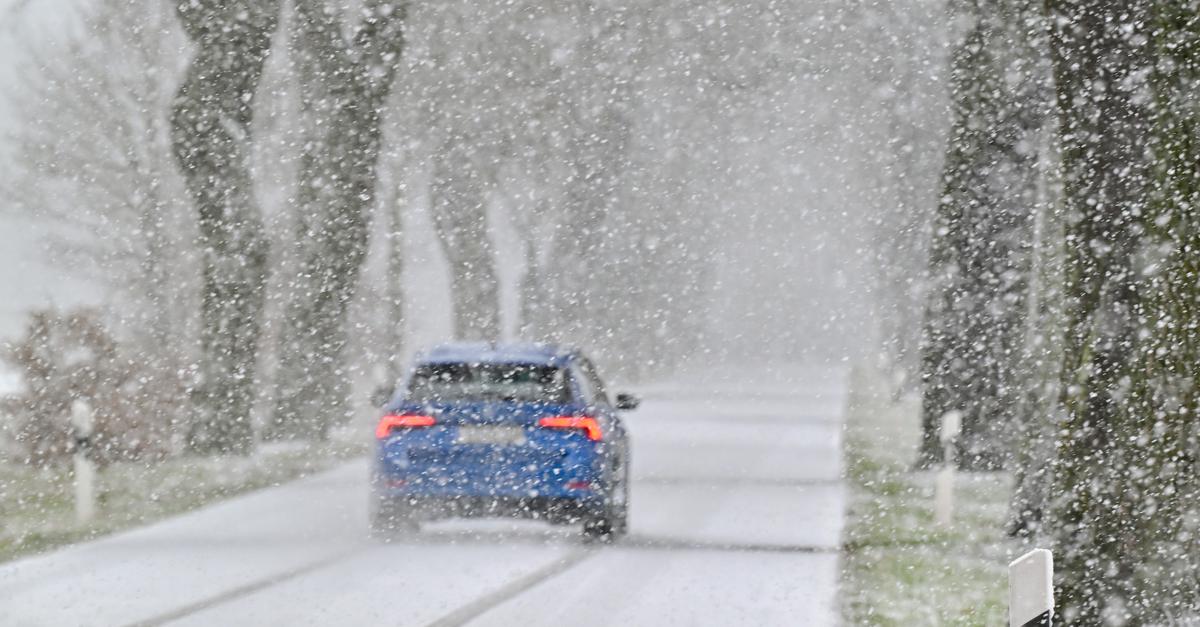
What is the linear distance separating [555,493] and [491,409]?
0.71m

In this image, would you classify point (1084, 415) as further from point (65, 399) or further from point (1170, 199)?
point (65, 399)

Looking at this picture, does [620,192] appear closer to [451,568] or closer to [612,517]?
[612,517]

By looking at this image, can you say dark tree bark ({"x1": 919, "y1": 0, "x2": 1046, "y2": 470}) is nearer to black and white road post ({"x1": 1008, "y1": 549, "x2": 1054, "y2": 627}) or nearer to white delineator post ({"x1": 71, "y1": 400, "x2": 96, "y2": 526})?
white delineator post ({"x1": 71, "y1": 400, "x2": 96, "y2": 526})

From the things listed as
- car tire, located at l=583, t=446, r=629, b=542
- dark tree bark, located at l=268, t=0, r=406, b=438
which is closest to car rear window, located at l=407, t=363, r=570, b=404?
car tire, located at l=583, t=446, r=629, b=542

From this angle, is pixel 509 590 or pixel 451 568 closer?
pixel 509 590

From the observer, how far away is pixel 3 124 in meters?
36.5

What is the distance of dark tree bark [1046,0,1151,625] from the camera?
7746 mm

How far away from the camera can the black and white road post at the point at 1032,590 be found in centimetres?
487

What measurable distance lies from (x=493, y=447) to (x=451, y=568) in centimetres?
143

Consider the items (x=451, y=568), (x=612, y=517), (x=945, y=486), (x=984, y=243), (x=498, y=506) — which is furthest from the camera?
(x=984, y=243)

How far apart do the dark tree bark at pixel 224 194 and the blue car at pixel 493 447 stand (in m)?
7.39

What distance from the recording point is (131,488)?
16.1 metres

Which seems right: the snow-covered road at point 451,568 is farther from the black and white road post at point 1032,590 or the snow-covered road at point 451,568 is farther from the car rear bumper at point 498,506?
the black and white road post at point 1032,590

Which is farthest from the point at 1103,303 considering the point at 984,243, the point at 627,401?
the point at 984,243
